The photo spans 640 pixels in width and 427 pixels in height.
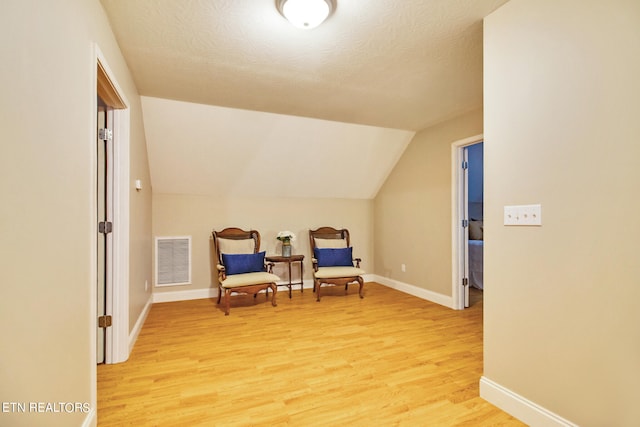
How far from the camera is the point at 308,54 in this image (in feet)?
8.12

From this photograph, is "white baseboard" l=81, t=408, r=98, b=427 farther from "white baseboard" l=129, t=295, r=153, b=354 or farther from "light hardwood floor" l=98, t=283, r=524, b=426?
"white baseboard" l=129, t=295, r=153, b=354

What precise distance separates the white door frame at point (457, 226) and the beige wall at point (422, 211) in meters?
0.09

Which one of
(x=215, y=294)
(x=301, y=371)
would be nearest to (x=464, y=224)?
(x=301, y=371)

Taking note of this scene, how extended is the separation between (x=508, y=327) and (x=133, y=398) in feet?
7.82

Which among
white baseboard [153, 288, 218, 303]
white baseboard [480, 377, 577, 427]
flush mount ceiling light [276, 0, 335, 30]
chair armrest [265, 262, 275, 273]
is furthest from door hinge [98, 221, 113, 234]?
white baseboard [480, 377, 577, 427]

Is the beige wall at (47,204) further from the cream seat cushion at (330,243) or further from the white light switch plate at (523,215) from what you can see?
the cream seat cushion at (330,243)

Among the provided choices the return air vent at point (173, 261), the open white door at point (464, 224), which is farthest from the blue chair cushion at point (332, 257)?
the return air vent at point (173, 261)

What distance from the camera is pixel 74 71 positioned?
1.44 meters

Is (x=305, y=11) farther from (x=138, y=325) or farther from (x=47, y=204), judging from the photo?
(x=138, y=325)

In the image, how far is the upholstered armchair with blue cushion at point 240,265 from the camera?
3756 millimetres

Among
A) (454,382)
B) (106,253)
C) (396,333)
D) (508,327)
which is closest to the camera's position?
(508,327)

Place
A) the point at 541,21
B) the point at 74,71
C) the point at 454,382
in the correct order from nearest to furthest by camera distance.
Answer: the point at 74,71 → the point at 541,21 → the point at 454,382

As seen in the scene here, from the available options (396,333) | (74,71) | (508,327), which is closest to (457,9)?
(508,327)

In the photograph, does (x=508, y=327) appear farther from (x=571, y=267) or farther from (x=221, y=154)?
(x=221, y=154)
